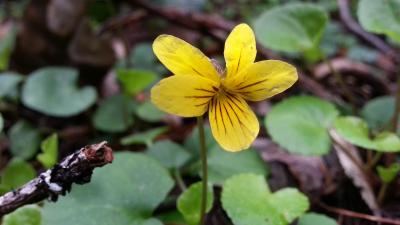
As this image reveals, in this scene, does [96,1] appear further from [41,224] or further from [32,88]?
[41,224]

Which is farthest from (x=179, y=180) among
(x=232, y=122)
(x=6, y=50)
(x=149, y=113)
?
(x=6, y=50)

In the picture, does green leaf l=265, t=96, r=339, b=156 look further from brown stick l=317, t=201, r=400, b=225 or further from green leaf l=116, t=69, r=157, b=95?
green leaf l=116, t=69, r=157, b=95

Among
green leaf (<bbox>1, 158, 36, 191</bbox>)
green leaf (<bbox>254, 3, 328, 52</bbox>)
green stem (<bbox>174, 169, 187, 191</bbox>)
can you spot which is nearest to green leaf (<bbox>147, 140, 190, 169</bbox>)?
green stem (<bbox>174, 169, 187, 191</bbox>)

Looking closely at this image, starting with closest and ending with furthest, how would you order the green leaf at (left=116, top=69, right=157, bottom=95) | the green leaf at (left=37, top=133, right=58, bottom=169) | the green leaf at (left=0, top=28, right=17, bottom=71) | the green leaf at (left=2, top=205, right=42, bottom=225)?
the green leaf at (left=2, top=205, right=42, bottom=225) < the green leaf at (left=37, top=133, right=58, bottom=169) < the green leaf at (left=116, top=69, right=157, bottom=95) < the green leaf at (left=0, top=28, right=17, bottom=71)

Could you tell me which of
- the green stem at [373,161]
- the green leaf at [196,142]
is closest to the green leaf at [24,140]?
the green leaf at [196,142]

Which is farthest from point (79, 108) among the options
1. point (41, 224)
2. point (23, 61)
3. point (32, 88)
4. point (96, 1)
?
point (96, 1)

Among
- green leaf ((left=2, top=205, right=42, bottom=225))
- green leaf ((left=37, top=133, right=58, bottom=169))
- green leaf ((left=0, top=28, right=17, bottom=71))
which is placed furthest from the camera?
green leaf ((left=0, top=28, right=17, bottom=71))

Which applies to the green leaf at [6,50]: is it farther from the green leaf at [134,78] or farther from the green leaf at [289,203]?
the green leaf at [289,203]
